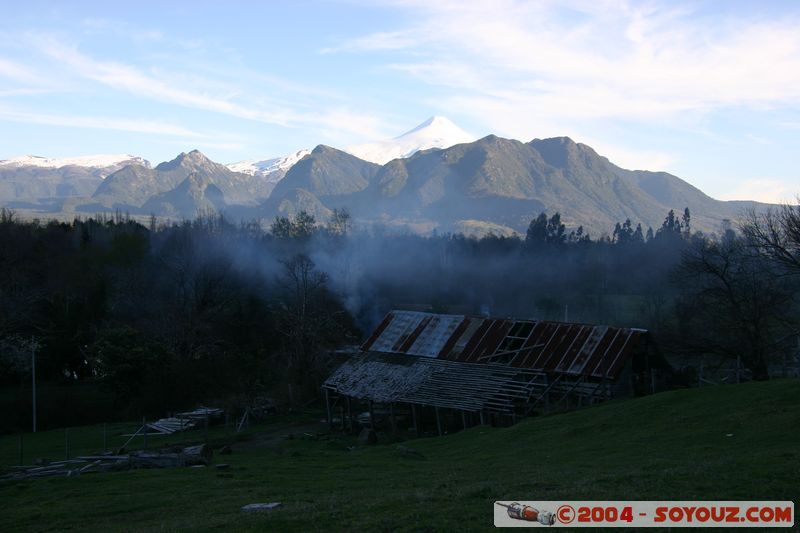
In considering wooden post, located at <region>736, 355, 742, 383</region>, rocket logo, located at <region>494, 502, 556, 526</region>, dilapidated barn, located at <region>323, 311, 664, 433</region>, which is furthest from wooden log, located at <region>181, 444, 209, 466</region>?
wooden post, located at <region>736, 355, 742, 383</region>

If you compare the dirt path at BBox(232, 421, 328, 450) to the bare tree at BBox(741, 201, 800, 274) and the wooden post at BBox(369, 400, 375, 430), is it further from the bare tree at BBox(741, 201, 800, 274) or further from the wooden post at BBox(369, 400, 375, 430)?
the bare tree at BBox(741, 201, 800, 274)

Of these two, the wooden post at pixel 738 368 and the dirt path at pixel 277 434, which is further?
the dirt path at pixel 277 434

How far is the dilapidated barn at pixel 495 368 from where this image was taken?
38156 mm

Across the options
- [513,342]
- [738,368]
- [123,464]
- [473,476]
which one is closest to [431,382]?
[513,342]

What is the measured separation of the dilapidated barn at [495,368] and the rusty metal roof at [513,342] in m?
0.05

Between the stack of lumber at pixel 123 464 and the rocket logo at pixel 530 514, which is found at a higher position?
the rocket logo at pixel 530 514

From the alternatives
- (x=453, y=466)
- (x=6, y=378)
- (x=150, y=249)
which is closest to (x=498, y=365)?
(x=453, y=466)

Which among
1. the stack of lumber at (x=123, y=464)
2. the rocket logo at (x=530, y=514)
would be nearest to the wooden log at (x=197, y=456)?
the stack of lumber at (x=123, y=464)

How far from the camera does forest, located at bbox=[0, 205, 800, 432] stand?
4594 centimetres

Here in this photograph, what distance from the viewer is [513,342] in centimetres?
4288

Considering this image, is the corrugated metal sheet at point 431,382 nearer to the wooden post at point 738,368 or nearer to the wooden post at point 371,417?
the wooden post at point 371,417

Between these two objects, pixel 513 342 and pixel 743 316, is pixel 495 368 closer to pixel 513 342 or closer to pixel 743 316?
pixel 513 342

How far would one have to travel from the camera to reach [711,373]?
4747 cm

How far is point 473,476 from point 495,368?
2101cm
